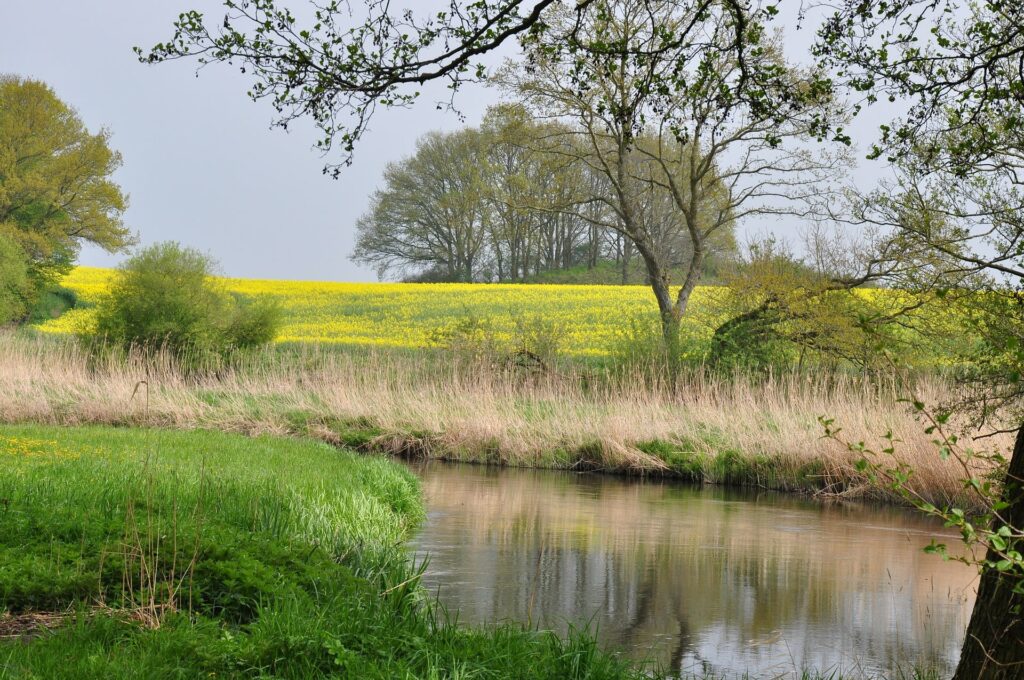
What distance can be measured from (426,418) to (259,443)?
208 inches

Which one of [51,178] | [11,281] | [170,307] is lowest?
[170,307]

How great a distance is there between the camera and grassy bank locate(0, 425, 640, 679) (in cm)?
498

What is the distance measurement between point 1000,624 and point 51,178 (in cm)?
4759

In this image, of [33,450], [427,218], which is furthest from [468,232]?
[33,450]

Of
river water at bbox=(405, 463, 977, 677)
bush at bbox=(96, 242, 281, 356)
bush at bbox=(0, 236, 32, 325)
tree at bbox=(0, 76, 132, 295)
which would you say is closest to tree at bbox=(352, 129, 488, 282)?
tree at bbox=(0, 76, 132, 295)

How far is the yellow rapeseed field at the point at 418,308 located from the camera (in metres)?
36.4

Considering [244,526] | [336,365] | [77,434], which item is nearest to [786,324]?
[336,365]

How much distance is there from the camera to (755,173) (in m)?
28.9

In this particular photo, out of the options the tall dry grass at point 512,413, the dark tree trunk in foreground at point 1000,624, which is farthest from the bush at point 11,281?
the dark tree trunk in foreground at point 1000,624

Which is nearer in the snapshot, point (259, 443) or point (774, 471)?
point (259, 443)

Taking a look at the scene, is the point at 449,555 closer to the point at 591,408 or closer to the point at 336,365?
the point at 591,408

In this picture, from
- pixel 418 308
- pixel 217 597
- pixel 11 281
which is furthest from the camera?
pixel 418 308

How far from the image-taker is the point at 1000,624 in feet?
16.4

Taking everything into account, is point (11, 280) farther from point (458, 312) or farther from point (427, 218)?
point (427, 218)
